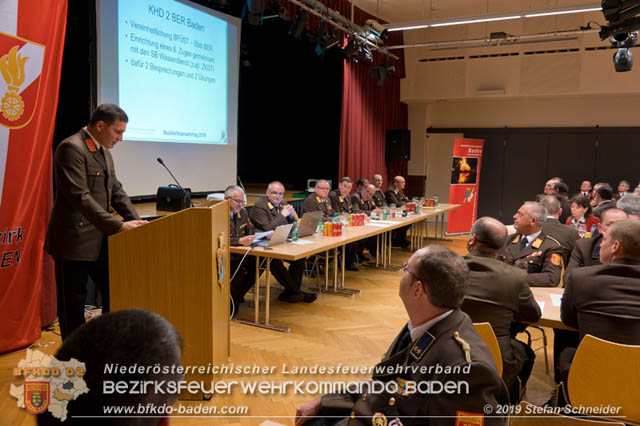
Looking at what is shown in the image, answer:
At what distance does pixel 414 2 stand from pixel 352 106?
2595mm

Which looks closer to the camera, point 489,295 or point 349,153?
point 489,295

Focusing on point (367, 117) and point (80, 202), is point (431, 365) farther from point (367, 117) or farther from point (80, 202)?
point (367, 117)

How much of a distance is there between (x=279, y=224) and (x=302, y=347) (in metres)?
1.73

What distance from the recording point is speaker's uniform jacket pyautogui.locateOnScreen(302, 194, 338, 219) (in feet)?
20.7

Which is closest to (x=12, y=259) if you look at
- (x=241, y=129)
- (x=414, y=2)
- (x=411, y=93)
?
(x=241, y=129)

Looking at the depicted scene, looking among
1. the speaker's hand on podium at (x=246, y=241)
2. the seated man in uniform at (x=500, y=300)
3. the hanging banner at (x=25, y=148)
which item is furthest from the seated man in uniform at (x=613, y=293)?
the hanging banner at (x=25, y=148)

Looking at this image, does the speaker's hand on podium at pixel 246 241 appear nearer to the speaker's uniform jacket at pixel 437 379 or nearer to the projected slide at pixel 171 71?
the projected slide at pixel 171 71

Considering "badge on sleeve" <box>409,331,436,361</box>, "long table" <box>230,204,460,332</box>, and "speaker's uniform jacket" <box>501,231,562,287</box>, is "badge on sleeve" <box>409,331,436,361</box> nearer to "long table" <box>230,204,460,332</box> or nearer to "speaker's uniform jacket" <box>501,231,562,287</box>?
"speaker's uniform jacket" <box>501,231,562,287</box>

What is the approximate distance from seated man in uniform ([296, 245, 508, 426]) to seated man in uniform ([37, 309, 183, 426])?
0.81m

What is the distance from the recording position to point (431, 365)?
1.33 m

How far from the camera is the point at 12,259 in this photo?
10.9 ft

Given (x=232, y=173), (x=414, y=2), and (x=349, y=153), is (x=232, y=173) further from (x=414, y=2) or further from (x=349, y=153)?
(x=414, y=2)

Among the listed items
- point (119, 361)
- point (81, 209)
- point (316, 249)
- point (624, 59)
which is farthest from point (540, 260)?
point (624, 59)

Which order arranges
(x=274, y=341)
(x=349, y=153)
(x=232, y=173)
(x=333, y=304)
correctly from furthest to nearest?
(x=349, y=153) → (x=232, y=173) → (x=333, y=304) → (x=274, y=341)
